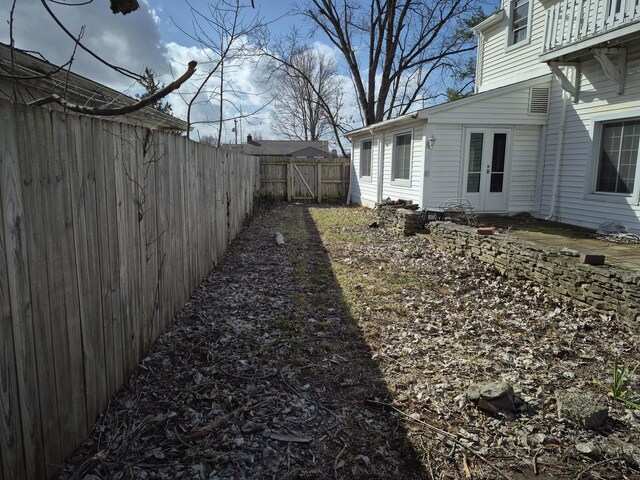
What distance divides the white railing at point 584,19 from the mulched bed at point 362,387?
17.3 feet

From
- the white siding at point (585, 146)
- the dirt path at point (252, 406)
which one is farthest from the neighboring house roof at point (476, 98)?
the dirt path at point (252, 406)

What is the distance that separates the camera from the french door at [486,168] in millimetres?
10508

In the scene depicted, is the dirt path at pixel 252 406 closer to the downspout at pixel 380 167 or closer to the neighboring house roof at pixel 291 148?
the downspout at pixel 380 167

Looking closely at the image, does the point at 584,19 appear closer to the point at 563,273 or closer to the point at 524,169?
the point at 524,169

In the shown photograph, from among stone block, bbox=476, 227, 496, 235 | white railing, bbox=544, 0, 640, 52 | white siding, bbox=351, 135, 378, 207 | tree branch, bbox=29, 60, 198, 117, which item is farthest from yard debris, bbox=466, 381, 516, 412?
white siding, bbox=351, 135, 378, 207

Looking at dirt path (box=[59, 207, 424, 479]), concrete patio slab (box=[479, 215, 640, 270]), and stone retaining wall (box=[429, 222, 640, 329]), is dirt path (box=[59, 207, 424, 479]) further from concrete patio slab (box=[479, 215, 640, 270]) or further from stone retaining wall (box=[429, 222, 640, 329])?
concrete patio slab (box=[479, 215, 640, 270])

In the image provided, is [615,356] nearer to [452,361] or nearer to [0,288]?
[452,361]

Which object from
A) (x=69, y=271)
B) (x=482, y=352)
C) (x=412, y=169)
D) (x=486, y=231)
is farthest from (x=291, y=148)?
(x=69, y=271)

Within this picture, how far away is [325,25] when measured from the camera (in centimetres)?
2361

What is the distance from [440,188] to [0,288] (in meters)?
10.1

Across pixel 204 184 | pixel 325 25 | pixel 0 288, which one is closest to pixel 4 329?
pixel 0 288

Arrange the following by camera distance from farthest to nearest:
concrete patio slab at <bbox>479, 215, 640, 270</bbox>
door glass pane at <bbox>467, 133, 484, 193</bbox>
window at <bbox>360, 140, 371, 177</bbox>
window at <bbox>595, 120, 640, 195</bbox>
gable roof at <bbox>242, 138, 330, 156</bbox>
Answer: gable roof at <bbox>242, 138, 330, 156</bbox> → window at <bbox>360, 140, 371, 177</bbox> → door glass pane at <bbox>467, 133, 484, 193</bbox> → window at <bbox>595, 120, 640, 195</bbox> → concrete patio slab at <bbox>479, 215, 640, 270</bbox>

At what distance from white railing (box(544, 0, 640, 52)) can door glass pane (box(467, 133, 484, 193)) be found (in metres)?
2.35

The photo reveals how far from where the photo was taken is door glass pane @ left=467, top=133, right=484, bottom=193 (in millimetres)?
10562
